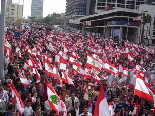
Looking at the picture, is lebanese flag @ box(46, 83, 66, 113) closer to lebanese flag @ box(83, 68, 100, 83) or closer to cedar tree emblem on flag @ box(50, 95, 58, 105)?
cedar tree emblem on flag @ box(50, 95, 58, 105)

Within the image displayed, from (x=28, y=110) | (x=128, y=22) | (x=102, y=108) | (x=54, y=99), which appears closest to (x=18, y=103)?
(x=28, y=110)

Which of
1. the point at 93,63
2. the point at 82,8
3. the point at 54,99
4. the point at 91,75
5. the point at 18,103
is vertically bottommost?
the point at 18,103

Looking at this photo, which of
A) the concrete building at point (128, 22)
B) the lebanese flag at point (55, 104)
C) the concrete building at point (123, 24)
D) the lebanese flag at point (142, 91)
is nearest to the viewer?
the lebanese flag at point (55, 104)

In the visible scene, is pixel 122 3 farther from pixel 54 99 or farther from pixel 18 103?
pixel 18 103

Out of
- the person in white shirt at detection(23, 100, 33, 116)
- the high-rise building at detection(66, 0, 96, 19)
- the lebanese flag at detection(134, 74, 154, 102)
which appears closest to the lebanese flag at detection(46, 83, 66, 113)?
the person in white shirt at detection(23, 100, 33, 116)

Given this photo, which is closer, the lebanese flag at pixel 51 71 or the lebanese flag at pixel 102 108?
the lebanese flag at pixel 102 108

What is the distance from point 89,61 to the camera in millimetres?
12812

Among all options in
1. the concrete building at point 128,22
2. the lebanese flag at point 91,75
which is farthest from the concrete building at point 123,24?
the lebanese flag at point 91,75

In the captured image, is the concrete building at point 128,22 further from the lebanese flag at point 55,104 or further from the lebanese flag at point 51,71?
the lebanese flag at point 55,104

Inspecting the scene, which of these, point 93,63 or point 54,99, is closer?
point 54,99

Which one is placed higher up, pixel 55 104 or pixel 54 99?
pixel 54 99

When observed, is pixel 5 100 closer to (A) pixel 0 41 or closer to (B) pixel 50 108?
(B) pixel 50 108

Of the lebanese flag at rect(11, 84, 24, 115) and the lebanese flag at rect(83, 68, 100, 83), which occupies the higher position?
the lebanese flag at rect(83, 68, 100, 83)

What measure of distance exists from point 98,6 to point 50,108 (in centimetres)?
8919
